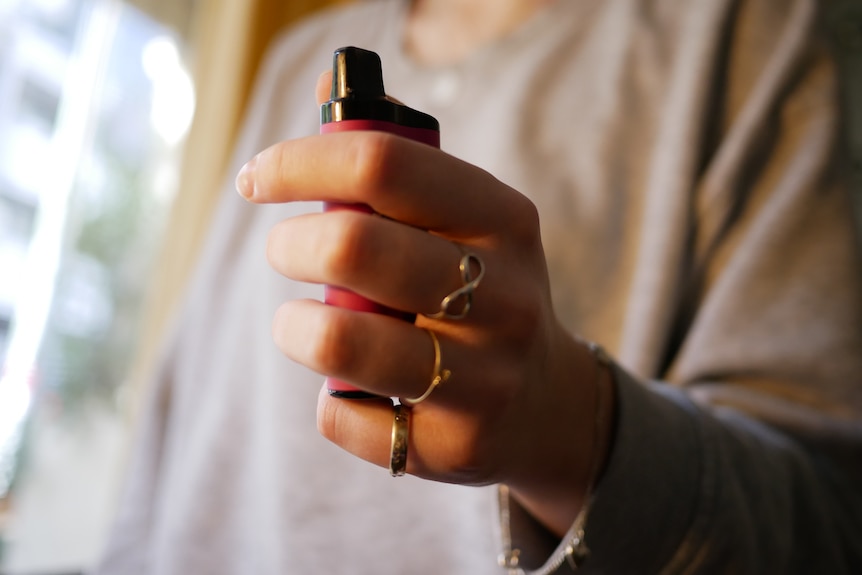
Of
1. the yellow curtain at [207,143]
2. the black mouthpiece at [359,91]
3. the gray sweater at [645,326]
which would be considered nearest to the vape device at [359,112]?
the black mouthpiece at [359,91]

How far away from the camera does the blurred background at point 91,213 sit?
94 cm

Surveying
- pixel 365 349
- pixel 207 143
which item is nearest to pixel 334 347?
pixel 365 349

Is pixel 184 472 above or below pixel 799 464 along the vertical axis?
below

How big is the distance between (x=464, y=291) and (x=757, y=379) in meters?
0.35

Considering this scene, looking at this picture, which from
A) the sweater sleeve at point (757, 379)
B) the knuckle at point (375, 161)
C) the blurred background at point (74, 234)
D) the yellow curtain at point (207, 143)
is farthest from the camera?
the yellow curtain at point (207, 143)

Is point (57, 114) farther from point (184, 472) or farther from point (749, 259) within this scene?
point (749, 259)

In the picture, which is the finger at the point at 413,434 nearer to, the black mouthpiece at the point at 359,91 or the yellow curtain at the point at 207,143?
the black mouthpiece at the point at 359,91

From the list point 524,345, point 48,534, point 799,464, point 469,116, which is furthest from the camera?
point 48,534

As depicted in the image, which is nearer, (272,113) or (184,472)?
(184,472)

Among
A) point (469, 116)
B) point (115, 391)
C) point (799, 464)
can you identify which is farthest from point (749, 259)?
point (115, 391)

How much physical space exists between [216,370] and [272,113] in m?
0.36

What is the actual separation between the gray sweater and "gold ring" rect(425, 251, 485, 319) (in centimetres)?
14

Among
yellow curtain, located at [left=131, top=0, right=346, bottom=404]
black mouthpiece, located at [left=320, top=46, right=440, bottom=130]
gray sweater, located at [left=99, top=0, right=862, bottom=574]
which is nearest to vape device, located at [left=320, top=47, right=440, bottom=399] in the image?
black mouthpiece, located at [left=320, top=46, right=440, bottom=130]

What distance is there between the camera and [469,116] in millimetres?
631
